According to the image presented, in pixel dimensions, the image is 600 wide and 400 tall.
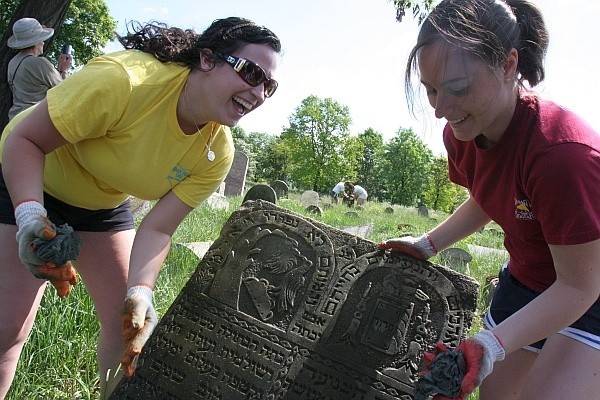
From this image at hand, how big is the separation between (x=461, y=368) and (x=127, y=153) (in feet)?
4.44

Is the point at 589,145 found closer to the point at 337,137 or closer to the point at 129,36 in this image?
the point at 129,36

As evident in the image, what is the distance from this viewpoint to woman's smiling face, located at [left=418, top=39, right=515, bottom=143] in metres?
1.70

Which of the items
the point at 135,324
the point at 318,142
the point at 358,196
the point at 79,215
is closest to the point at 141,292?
the point at 135,324

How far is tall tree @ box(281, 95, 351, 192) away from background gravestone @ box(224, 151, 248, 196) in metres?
29.8

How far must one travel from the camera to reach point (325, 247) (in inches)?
100

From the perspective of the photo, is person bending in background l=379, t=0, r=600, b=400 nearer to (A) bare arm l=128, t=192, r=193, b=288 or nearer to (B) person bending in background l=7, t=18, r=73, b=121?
(A) bare arm l=128, t=192, r=193, b=288

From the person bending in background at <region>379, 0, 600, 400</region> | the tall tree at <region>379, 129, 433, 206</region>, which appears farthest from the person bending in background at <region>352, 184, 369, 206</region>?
the tall tree at <region>379, 129, 433, 206</region>

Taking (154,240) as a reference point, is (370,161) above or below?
below

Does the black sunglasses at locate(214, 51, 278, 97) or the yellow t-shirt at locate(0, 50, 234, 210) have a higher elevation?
the black sunglasses at locate(214, 51, 278, 97)

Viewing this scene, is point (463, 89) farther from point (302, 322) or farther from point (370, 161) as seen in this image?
point (370, 161)

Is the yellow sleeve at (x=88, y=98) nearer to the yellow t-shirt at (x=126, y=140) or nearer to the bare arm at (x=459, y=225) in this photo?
the yellow t-shirt at (x=126, y=140)

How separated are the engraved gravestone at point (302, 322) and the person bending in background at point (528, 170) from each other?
0.42 m

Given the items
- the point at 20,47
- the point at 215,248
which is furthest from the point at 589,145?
the point at 20,47

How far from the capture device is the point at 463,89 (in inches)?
67.2
